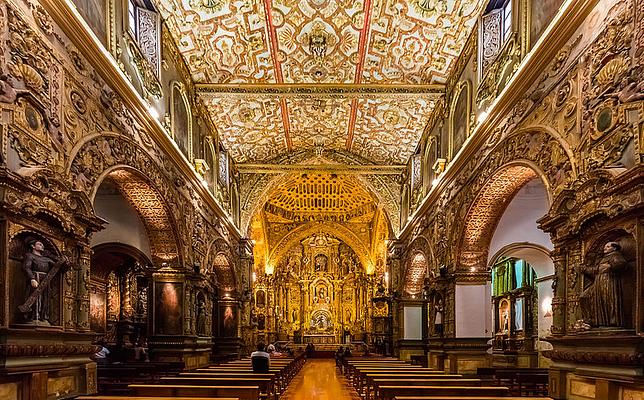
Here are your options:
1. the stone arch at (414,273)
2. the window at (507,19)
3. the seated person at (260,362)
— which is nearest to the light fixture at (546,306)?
the stone arch at (414,273)

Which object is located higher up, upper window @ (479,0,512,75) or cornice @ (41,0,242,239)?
upper window @ (479,0,512,75)

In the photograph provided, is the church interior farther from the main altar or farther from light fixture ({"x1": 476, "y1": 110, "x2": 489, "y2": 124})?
the main altar

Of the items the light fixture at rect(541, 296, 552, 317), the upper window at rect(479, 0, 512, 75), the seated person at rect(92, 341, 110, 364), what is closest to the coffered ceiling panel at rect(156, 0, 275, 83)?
the upper window at rect(479, 0, 512, 75)

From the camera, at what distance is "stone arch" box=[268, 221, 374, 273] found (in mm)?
36406

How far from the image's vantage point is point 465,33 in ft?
46.6

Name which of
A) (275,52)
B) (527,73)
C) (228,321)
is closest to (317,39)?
(275,52)

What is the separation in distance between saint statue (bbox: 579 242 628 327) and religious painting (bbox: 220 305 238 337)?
61.0ft

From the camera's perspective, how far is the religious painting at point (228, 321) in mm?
24500

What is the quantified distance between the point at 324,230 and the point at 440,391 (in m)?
27.6

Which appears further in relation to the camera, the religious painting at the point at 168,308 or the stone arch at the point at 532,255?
the stone arch at the point at 532,255

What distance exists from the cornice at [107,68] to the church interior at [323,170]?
1.8 inches

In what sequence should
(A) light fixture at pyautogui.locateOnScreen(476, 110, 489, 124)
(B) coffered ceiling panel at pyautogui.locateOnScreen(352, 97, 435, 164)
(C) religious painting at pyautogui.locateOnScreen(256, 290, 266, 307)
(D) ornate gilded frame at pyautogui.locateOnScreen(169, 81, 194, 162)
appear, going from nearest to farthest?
(A) light fixture at pyautogui.locateOnScreen(476, 110, 489, 124), (D) ornate gilded frame at pyautogui.locateOnScreen(169, 81, 194, 162), (B) coffered ceiling panel at pyautogui.locateOnScreen(352, 97, 435, 164), (C) religious painting at pyautogui.locateOnScreen(256, 290, 266, 307)

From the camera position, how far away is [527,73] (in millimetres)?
9836

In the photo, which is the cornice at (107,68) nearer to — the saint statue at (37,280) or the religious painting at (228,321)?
the saint statue at (37,280)
